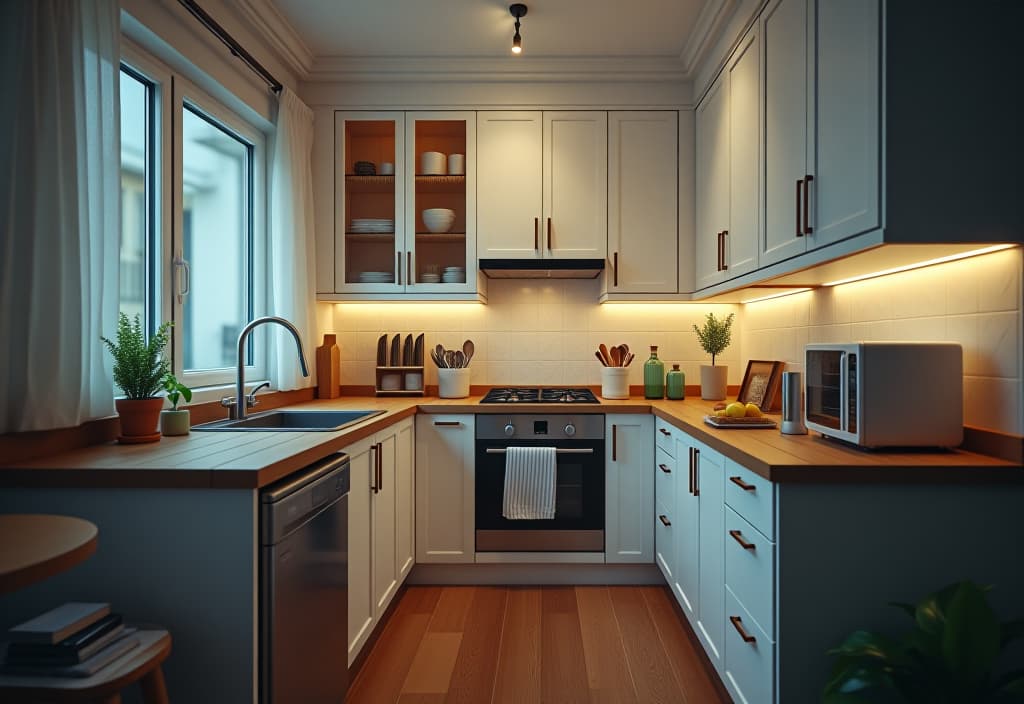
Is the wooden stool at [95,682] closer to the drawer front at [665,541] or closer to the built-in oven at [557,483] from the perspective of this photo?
the built-in oven at [557,483]

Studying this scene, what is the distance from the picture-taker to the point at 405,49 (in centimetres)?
324

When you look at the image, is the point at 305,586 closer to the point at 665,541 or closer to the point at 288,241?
the point at 665,541

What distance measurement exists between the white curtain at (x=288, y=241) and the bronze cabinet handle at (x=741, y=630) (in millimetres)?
2141

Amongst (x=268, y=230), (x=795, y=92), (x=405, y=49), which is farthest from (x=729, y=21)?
(x=268, y=230)

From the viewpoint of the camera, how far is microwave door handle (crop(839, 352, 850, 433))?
1.79 m

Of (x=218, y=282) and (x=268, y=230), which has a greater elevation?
(x=268, y=230)

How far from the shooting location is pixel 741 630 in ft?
5.94

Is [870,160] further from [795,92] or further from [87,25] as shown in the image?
[87,25]

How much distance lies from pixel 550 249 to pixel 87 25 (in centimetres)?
Answer: 218

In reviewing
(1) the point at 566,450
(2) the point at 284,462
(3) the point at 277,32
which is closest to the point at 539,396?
(1) the point at 566,450

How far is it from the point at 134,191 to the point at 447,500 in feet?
6.11

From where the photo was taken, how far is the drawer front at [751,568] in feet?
5.27

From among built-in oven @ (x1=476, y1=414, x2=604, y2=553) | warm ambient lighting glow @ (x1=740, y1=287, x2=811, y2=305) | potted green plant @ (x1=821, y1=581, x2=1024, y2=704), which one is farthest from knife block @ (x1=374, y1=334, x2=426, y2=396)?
potted green plant @ (x1=821, y1=581, x2=1024, y2=704)

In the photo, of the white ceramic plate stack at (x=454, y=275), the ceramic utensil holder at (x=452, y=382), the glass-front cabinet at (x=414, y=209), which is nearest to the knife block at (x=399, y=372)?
the ceramic utensil holder at (x=452, y=382)
